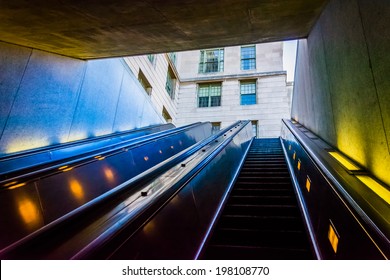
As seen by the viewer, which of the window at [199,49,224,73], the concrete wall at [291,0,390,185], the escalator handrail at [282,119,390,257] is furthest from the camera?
the window at [199,49,224,73]

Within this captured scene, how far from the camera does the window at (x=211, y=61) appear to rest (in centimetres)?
1891

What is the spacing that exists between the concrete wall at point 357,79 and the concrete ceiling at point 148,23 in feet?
2.29

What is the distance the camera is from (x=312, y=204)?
9.68ft

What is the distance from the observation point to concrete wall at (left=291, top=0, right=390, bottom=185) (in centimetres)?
221

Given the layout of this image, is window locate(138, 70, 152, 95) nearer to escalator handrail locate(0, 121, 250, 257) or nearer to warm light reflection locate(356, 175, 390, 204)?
escalator handrail locate(0, 121, 250, 257)

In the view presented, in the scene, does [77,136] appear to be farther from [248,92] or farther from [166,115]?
[248,92]

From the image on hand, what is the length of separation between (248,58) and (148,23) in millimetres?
15664

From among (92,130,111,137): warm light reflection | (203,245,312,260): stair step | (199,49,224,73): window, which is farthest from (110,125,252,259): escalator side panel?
(199,49,224,73): window

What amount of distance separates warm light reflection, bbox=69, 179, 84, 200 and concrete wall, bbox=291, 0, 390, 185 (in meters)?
3.70

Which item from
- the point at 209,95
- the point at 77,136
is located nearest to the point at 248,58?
the point at 209,95

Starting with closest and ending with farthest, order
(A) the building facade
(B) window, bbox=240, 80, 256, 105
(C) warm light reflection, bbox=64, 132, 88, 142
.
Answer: (C) warm light reflection, bbox=64, 132, 88, 142 → (A) the building facade → (B) window, bbox=240, 80, 256, 105

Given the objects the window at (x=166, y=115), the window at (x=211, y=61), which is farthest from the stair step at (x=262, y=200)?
the window at (x=211, y=61)

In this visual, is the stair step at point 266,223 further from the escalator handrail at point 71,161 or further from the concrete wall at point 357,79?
the escalator handrail at point 71,161
